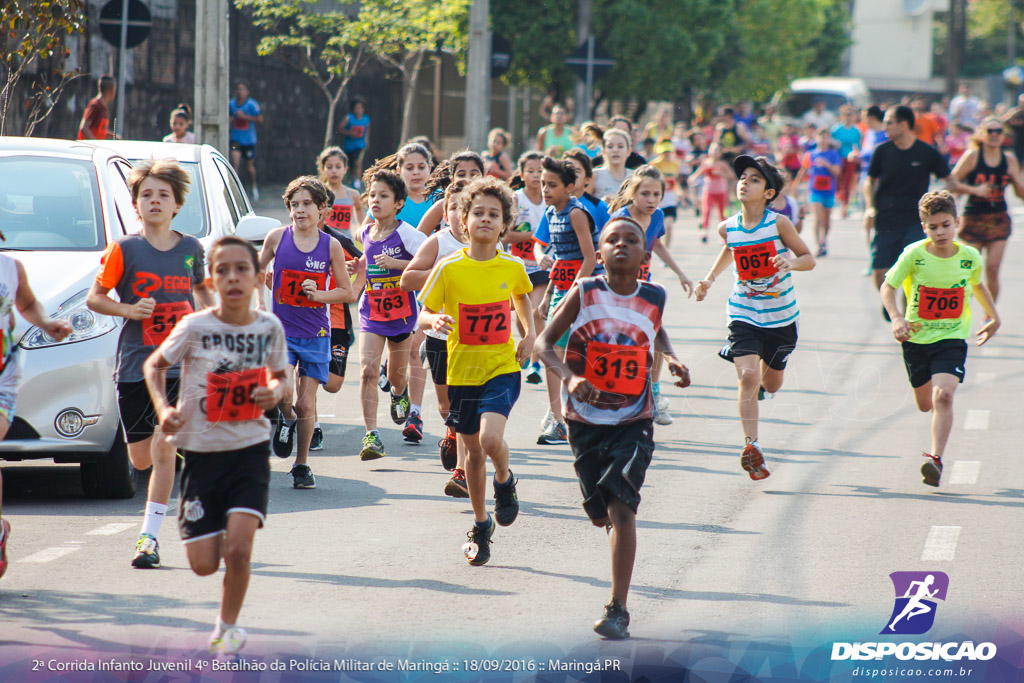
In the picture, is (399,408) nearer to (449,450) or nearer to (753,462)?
(449,450)

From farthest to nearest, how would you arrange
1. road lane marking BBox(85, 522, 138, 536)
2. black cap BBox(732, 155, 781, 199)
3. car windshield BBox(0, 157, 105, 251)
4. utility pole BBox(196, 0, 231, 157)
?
utility pole BBox(196, 0, 231, 157) → black cap BBox(732, 155, 781, 199) → car windshield BBox(0, 157, 105, 251) → road lane marking BBox(85, 522, 138, 536)

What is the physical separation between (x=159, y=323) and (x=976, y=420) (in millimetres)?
6205

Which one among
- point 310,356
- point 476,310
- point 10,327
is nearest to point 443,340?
point 310,356

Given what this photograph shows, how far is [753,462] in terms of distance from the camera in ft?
26.1

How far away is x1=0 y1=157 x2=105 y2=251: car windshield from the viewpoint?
789 centimetres

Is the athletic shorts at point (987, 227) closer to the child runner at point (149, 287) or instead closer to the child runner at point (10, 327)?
the child runner at point (149, 287)

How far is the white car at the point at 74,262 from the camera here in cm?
711

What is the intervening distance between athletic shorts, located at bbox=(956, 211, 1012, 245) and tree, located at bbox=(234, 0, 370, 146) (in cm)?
1202

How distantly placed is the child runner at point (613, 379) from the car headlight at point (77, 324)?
2.73m

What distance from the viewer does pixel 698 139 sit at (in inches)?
1153

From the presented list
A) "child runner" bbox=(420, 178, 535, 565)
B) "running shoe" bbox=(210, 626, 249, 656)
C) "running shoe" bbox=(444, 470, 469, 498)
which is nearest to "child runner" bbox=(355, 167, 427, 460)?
"running shoe" bbox=(444, 470, 469, 498)

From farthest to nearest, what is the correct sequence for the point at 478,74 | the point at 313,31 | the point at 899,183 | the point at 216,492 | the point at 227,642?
the point at 313,31 < the point at 478,74 < the point at 899,183 < the point at 216,492 < the point at 227,642

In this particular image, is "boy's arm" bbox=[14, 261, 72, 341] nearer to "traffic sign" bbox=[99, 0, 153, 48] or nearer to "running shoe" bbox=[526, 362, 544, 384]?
"running shoe" bbox=[526, 362, 544, 384]

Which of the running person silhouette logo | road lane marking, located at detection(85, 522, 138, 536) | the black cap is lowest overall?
road lane marking, located at detection(85, 522, 138, 536)
